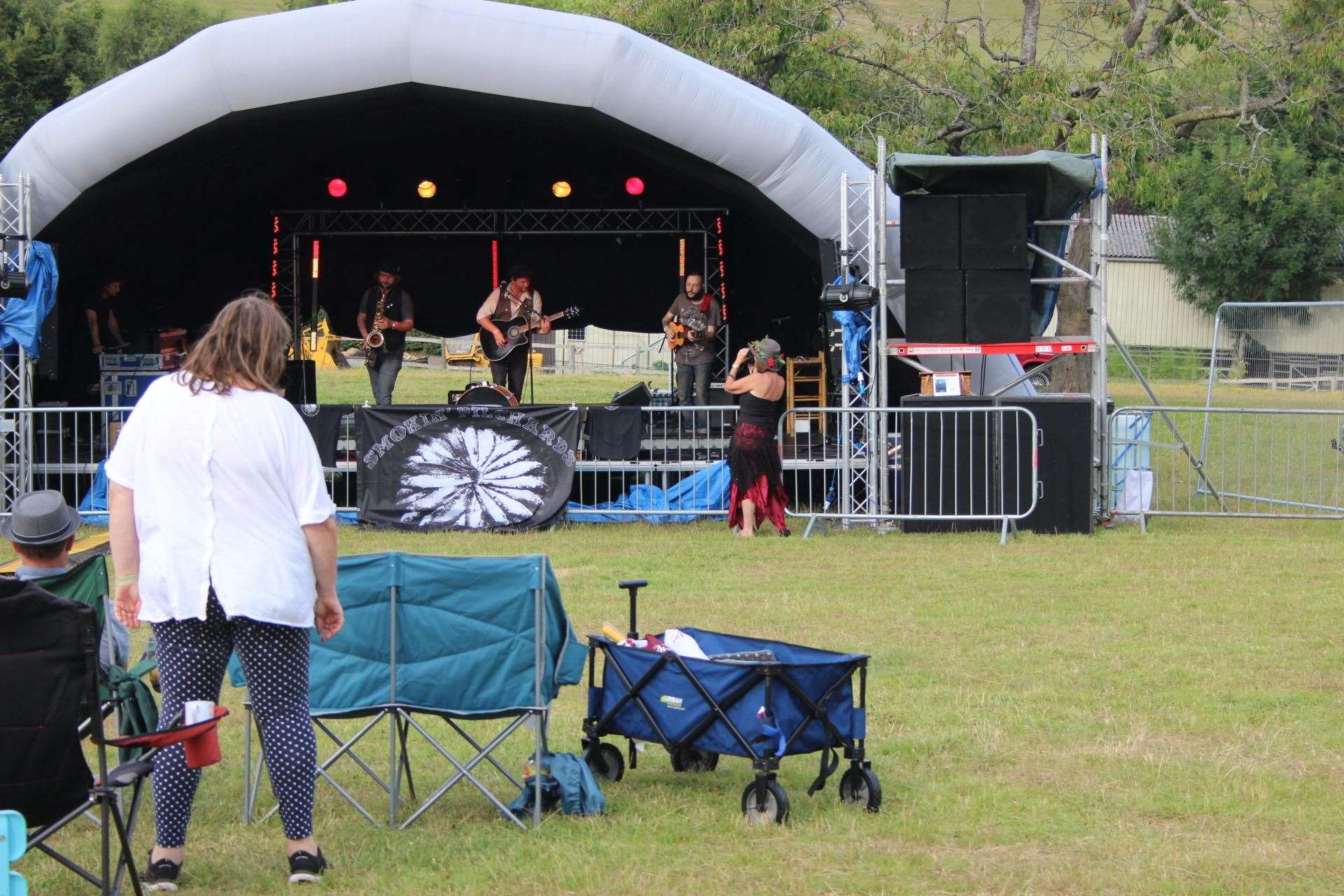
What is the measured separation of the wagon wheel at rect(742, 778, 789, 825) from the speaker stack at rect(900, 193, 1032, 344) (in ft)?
28.4

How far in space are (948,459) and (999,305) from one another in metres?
1.48

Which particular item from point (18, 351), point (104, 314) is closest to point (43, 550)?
point (18, 351)

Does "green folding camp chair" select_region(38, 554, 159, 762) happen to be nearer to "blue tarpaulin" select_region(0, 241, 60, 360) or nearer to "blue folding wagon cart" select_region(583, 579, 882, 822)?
"blue folding wagon cart" select_region(583, 579, 882, 822)

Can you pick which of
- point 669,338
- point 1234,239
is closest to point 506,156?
point 669,338

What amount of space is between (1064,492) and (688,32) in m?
13.6

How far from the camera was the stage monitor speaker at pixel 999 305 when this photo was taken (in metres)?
13.6

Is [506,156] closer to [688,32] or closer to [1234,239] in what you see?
[688,32]

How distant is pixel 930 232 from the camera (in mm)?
13656

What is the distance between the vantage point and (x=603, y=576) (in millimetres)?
11008

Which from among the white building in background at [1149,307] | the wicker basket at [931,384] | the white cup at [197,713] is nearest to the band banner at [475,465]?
the wicker basket at [931,384]

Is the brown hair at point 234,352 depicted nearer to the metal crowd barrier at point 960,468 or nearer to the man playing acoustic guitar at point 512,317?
the metal crowd barrier at point 960,468

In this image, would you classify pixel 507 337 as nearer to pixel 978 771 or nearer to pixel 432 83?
pixel 432 83

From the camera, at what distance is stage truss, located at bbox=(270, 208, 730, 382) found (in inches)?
733

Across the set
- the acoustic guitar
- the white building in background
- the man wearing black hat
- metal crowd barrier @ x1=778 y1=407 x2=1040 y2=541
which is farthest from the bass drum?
the white building in background
